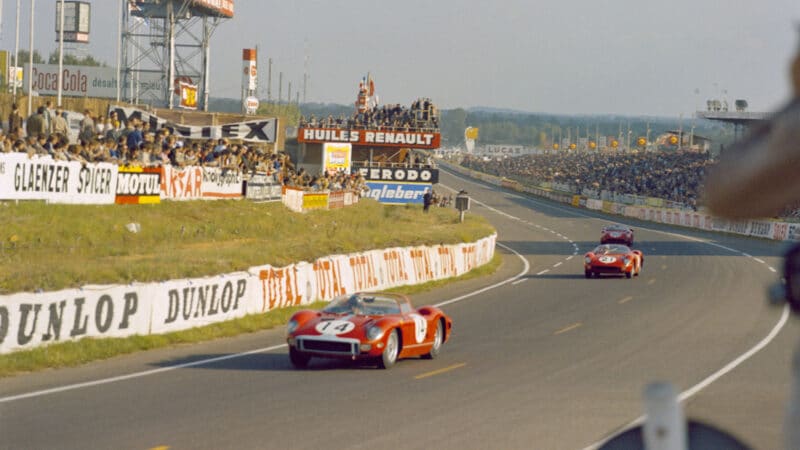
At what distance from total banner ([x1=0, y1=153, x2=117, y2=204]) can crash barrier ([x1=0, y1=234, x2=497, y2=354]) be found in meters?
6.67

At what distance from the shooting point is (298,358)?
724 inches

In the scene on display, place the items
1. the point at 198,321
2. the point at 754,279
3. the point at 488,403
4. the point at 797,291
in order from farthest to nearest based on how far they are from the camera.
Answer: the point at 754,279 < the point at 198,321 < the point at 488,403 < the point at 797,291

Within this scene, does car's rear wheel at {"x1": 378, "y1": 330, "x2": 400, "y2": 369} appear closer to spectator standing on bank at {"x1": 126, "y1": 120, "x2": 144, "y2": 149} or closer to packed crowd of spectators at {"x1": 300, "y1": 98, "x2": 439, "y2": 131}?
spectator standing on bank at {"x1": 126, "y1": 120, "x2": 144, "y2": 149}

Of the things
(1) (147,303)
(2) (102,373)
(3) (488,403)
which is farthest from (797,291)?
(1) (147,303)

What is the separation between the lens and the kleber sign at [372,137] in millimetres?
91562

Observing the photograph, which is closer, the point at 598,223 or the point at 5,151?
the point at 5,151

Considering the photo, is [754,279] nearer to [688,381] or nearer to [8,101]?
[688,381]

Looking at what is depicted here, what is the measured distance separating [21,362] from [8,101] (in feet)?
112

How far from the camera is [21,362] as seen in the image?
17031 mm

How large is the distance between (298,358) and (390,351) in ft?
4.89

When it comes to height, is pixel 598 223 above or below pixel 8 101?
below

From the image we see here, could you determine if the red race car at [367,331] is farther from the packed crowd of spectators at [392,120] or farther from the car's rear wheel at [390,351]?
the packed crowd of spectators at [392,120]

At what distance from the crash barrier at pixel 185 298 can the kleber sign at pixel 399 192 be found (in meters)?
52.1

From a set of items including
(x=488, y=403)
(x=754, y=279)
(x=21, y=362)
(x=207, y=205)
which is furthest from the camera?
(x=754, y=279)
